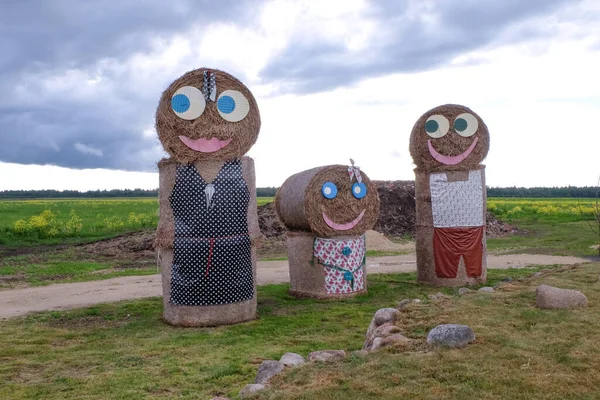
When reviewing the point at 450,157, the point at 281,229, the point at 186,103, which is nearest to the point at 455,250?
the point at 450,157

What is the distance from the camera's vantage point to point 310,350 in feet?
25.6

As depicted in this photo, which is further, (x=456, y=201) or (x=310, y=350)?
(x=456, y=201)

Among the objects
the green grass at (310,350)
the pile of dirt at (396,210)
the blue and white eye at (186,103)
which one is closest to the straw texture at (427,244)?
the green grass at (310,350)

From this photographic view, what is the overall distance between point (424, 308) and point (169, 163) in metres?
4.45

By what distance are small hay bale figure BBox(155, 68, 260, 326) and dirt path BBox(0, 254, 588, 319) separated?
3.15m

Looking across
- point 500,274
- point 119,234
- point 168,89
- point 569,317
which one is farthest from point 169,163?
Result: point 119,234

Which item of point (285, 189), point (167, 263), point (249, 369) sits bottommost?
point (249, 369)

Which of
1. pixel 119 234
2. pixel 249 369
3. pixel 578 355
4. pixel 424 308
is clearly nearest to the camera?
pixel 578 355

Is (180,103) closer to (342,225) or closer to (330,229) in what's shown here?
(330,229)

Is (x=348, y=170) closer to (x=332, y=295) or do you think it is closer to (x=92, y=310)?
(x=332, y=295)

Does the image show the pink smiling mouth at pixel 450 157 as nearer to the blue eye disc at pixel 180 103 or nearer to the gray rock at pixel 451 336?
Answer: the blue eye disc at pixel 180 103

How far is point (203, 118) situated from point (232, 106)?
51 centimetres

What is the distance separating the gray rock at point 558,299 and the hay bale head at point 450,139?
5452 millimetres

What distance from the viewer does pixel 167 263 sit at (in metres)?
9.83
